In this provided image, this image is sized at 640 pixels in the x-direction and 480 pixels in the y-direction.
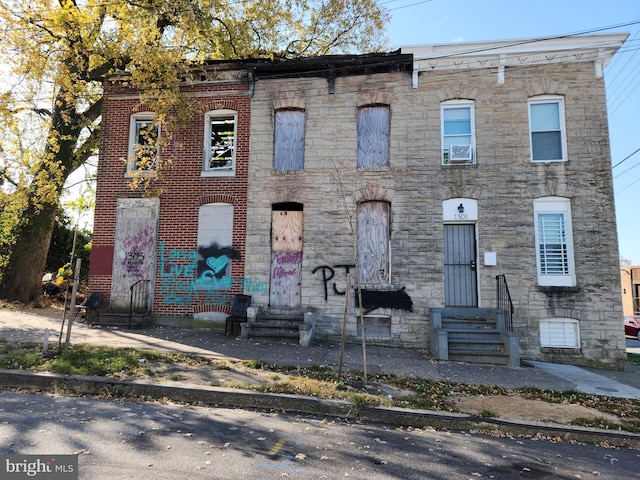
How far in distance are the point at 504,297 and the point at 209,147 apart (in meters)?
9.29

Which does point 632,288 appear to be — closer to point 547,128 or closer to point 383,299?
point 547,128

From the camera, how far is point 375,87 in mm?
11375

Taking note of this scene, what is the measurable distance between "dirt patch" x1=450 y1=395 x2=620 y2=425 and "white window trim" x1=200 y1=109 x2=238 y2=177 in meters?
8.66

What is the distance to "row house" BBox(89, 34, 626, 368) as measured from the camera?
10188mm

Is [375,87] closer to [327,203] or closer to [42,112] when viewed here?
[327,203]

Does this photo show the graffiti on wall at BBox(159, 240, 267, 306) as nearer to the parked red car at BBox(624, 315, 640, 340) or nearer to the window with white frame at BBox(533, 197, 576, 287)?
the window with white frame at BBox(533, 197, 576, 287)

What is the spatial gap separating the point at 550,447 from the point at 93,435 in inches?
207

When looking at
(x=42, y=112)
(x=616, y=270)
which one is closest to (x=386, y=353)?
(x=616, y=270)

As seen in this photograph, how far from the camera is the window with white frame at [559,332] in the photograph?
10.0 meters

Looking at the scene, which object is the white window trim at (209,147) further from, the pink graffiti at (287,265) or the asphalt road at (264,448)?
the asphalt road at (264,448)

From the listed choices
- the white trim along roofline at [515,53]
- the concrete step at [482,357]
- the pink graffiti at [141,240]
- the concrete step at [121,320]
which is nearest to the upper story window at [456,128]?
the white trim along roofline at [515,53]

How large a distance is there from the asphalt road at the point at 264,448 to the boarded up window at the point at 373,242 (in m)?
5.87

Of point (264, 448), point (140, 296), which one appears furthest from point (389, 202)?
point (264, 448)

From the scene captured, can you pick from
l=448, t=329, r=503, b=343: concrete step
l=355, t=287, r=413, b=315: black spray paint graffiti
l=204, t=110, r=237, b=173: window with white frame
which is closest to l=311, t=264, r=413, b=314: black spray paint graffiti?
l=355, t=287, r=413, b=315: black spray paint graffiti
